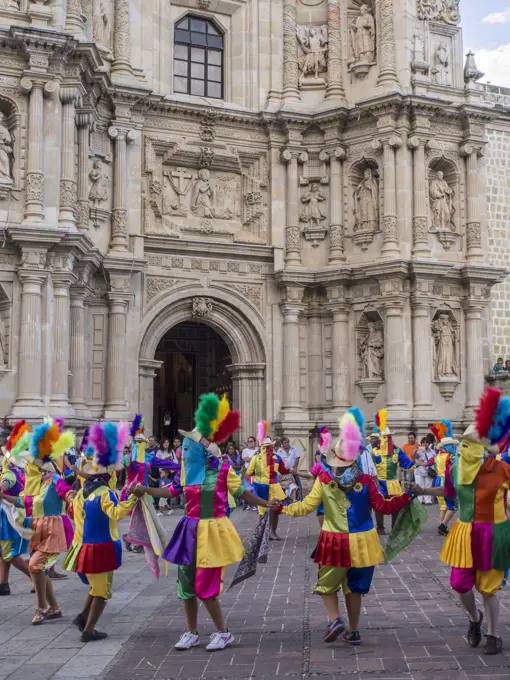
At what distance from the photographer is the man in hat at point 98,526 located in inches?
296

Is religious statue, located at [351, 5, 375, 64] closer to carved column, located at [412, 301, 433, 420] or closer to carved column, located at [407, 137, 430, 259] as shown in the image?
carved column, located at [407, 137, 430, 259]

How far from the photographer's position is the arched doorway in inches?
1008

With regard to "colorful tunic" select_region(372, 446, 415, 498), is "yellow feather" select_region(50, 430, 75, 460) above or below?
above

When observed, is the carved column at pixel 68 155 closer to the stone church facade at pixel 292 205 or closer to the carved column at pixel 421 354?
the stone church facade at pixel 292 205

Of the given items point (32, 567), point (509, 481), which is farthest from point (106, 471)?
point (509, 481)

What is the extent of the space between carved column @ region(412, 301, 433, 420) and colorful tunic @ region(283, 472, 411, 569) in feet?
51.5

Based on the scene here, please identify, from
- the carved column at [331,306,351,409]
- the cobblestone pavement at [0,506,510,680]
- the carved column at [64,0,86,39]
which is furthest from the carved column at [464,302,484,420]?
the cobblestone pavement at [0,506,510,680]

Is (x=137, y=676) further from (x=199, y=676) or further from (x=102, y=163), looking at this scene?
(x=102, y=163)

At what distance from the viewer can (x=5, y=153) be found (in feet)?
63.4

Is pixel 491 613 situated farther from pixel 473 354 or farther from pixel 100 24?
pixel 100 24

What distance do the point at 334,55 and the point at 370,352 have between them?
327 inches

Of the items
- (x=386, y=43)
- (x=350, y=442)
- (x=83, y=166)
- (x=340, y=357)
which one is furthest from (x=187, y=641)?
(x=386, y=43)

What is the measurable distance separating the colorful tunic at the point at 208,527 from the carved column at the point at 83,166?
14.3m

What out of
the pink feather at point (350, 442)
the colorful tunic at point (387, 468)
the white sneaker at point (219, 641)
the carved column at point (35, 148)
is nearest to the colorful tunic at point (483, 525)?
the pink feather at point (350, 442)
